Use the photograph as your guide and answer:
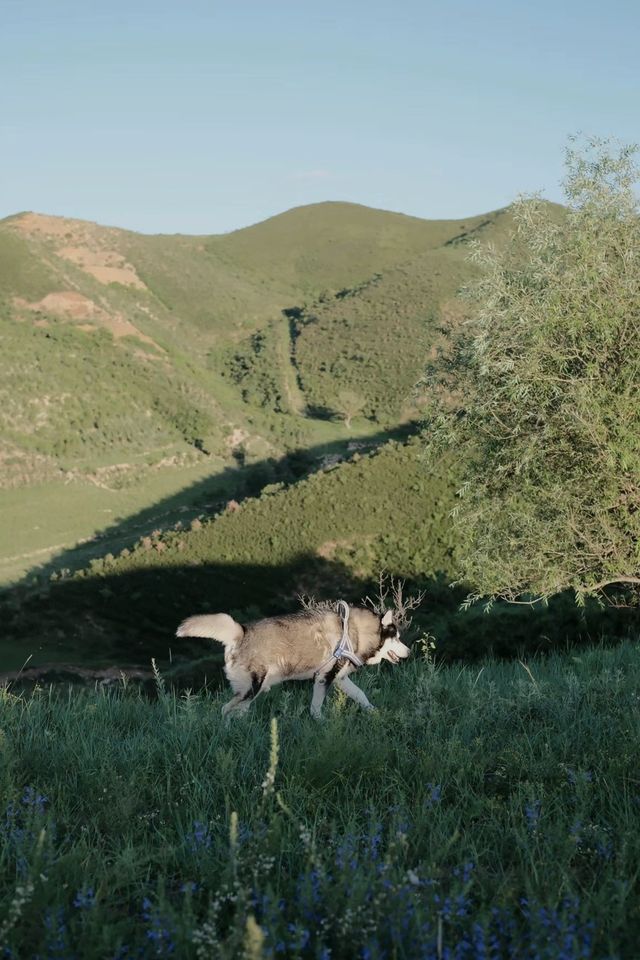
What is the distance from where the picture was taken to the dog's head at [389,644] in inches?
387

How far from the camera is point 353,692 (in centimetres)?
851

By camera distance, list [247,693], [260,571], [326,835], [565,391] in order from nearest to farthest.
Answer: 1. [326,835]
2. [247,693]
3. [565,391]
4. [260,571]

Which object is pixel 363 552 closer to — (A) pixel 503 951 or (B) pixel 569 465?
(B) pixel 569 465

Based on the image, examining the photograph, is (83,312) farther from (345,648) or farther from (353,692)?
(353,692)

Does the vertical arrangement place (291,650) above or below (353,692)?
above

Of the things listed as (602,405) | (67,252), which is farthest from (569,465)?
(67,252)

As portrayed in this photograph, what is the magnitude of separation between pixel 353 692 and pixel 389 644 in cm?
144

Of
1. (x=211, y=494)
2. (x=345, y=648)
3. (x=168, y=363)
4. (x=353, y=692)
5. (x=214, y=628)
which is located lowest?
(x=211, y=494)

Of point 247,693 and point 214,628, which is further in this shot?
point 247,693

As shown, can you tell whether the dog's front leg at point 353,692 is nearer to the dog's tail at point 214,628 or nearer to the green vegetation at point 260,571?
the dog's tail at point 214,628

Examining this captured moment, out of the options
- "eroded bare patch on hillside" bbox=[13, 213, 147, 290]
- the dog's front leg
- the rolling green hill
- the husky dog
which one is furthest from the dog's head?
"eroded bare patch on hillside" bbox=[13, 213, 147, 290]

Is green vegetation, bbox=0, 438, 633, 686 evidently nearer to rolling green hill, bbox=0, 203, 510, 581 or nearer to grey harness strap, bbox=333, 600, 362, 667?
rolling green hill, bbox=0, 203, 510, 581

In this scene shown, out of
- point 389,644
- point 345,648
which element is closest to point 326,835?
point 345,648

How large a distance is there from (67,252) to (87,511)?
174 ft
